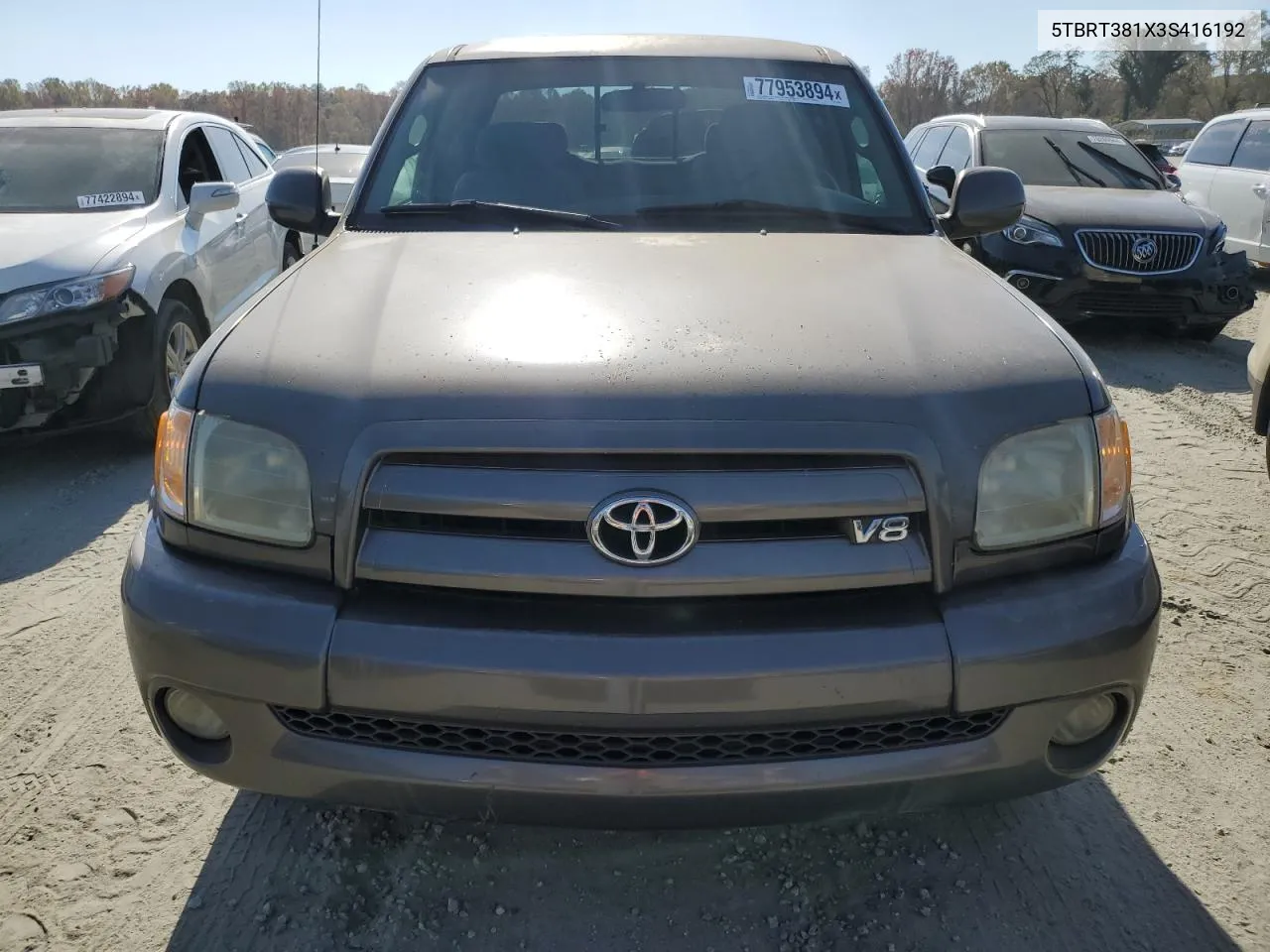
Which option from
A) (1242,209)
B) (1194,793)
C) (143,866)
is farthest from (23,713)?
(1242,209)

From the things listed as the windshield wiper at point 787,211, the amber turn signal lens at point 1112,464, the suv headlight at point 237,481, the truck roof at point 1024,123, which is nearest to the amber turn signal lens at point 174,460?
the suv headlight at point 237,481

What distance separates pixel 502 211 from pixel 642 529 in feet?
4.69

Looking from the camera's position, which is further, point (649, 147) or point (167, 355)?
point (167, 355)

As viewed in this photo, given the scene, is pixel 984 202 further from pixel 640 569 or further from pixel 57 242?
pixel 57 242

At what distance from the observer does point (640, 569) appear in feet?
5.69

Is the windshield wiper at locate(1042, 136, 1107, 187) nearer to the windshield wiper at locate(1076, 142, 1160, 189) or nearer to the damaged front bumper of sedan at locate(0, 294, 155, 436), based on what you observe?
the windshield wiper at locate(1076, 142, 1160, 189)

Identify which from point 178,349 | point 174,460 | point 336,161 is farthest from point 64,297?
point 336,161

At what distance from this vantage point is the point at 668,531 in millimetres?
1740

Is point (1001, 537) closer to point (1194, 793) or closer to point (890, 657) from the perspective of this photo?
point (890, 657)

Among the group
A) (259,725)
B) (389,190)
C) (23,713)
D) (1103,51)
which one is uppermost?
(1103,51)

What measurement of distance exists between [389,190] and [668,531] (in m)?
1.76

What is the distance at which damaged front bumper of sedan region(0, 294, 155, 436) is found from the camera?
4.34 metres

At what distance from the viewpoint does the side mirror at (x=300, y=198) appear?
10.3ft

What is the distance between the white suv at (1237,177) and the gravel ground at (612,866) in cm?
830
